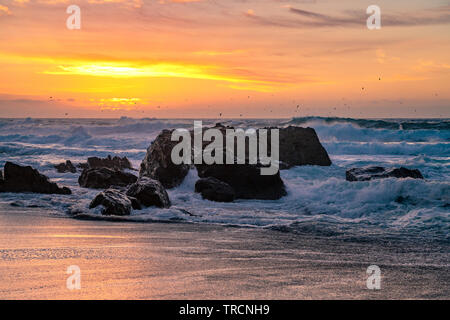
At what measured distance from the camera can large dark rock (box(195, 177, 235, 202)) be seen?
13172mm

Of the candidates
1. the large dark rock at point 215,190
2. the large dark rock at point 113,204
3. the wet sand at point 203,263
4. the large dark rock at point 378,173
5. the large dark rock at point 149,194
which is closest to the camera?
the wet sand at point 203,263

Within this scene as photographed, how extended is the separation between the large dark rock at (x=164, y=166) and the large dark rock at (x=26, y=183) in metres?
2.59

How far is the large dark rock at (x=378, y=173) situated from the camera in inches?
608

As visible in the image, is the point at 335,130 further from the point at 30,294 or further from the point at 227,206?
the point at 30,294

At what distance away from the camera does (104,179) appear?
15.6 metres

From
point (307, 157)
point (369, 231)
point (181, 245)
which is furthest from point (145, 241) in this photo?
point (307, 157)

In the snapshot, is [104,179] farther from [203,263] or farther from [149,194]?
[203,263]

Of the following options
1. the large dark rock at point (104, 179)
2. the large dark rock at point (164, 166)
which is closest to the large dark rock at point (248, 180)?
the large dark rock at point (164, 166)

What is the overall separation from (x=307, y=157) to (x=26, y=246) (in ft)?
46.4

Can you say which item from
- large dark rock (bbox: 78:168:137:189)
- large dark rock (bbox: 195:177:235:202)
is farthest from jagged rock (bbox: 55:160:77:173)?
large dark rock (bbox: 195:177:235:202)

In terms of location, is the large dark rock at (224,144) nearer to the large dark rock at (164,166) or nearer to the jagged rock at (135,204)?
the large dark rock at (164,166)

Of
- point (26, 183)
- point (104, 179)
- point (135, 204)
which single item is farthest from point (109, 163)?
point (135, 204)

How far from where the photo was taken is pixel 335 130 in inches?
1858
